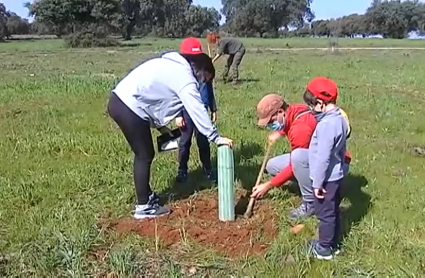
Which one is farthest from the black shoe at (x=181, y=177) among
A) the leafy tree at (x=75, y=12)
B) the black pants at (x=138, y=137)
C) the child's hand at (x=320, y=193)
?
the leafy tree at (x=75, y=12)

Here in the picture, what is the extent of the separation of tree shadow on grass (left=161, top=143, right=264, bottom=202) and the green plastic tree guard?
841 millimetres

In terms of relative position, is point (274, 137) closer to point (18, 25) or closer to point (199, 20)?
point (199, 20)

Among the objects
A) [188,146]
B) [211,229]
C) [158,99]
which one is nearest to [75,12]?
[188,146]

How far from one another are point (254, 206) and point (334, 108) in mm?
1652

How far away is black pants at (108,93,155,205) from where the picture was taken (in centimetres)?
488

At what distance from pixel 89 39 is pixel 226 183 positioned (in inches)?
1877

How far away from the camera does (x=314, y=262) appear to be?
14.2 ft

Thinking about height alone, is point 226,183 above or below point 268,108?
below

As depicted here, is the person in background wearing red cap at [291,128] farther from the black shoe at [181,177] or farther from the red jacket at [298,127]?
the black shoe at [181,177]

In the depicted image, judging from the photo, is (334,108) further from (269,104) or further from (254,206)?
(254,206)

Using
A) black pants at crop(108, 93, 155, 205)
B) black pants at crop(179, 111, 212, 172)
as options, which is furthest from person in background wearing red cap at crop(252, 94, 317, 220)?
black pants at crop(179, 111, 212, 172)

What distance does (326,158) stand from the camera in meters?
4.15

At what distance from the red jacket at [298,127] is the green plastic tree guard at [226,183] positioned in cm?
37

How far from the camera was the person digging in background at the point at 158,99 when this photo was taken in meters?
4.64
